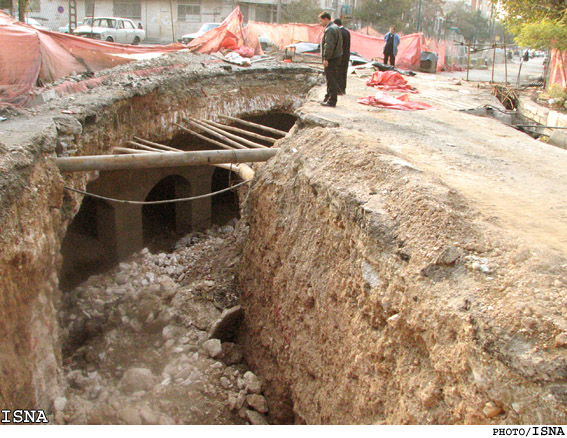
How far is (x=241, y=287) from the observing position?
7004 millimetres

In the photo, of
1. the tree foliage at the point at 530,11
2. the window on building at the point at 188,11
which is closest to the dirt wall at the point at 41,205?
the tree foliage at the point at 530,11

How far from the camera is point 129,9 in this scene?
90.7ft

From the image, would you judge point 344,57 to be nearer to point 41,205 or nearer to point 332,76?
point 332,76

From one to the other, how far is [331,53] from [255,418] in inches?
217

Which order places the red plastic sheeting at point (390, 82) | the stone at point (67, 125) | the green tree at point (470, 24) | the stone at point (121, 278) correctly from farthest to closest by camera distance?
the green tree at point (470, 24) < the red plastic sheeting at point (390, 82) < the stone at point (121, 278) < the stone at point (67, 125)

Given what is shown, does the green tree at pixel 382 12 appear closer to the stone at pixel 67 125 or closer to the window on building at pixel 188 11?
the window on building at pixel 188 11

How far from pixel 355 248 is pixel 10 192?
298 centimetres

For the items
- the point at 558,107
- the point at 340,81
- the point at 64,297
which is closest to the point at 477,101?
the point at 558,107

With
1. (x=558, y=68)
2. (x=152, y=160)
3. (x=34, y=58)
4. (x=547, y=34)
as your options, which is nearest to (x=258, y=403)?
(x=152, y=160)

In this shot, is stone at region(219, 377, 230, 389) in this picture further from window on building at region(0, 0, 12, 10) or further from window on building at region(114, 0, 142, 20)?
window on building at region(114, 0, 142, 20)

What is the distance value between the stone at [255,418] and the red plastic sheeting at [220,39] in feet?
35.3

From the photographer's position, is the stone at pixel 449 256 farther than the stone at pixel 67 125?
No

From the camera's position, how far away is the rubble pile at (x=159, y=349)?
5.36 metres

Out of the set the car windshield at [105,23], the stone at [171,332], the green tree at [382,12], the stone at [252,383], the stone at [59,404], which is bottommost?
the stone at [252,383]
